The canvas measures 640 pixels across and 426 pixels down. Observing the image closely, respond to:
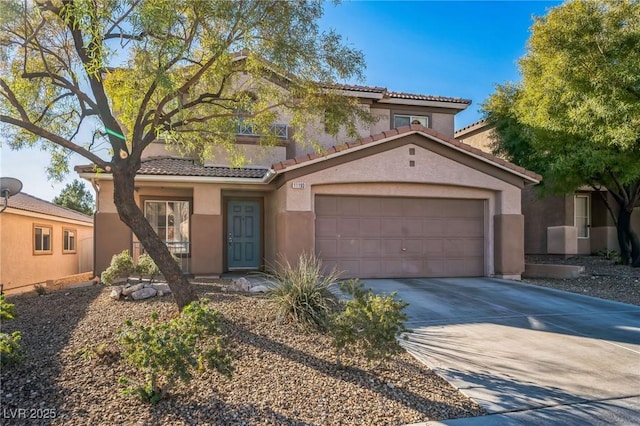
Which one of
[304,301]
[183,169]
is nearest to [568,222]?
[304,301]

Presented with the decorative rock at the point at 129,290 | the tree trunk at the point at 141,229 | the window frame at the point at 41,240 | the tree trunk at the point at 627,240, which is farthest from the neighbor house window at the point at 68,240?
the tree trunk at the point at 627,240

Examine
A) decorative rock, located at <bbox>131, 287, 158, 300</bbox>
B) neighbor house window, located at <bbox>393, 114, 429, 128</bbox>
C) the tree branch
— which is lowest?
decorative rock, located at <bbox>131, 287, 158, 300</bbox>

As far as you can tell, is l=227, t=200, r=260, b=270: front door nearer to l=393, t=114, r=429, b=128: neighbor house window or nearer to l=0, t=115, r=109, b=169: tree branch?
l=393, t=114, r=429, b=128: neighbor house window

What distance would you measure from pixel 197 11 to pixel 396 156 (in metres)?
7.19

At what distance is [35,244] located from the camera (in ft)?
57.7

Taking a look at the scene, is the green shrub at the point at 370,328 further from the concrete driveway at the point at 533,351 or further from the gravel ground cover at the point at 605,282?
the gravel ground cover at the point at 605,282

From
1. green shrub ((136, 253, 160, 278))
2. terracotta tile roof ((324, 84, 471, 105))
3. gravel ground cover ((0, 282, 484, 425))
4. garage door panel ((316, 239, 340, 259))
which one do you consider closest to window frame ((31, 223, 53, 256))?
green shrub ((136, 253, 160, 278))

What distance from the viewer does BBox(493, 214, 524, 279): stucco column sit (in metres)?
13.2

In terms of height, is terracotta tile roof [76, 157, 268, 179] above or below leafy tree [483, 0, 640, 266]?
below

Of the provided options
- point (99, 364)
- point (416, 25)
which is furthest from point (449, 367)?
point (416, 25)

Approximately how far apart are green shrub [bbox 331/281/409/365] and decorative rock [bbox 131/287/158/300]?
5.51 meters

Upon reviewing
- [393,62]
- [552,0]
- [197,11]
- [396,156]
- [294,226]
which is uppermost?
[552,0]

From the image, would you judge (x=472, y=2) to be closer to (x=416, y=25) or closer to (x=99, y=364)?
(x=416, y=25)

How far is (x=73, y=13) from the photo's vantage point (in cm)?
602
